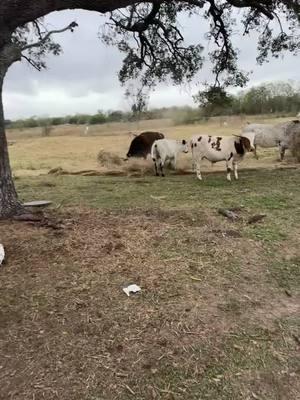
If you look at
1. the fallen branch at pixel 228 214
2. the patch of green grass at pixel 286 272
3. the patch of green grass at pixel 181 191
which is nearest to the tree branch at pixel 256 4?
the patch of green grass at pixel 181 191

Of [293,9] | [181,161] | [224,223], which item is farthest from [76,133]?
[224,223]

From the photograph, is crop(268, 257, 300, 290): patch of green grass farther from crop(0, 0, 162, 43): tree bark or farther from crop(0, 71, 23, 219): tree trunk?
crop(0, 0, 162, 43): tree bark

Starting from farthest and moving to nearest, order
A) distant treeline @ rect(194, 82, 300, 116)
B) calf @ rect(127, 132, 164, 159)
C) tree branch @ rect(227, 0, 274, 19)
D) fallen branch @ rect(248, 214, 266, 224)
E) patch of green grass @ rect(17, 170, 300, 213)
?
1. distant treeline @ rect(194, 82, 300, 116)
2. calf @ rect(127, 132, 164, 159)
3. tree branch @ rect(227, 0, 274, 19)
4. patch of green grass @ rect(17, 170, 300, 213)
5. fallen branch @ rect(248, 214, 266, 224)

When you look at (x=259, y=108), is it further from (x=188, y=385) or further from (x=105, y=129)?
(x=188, y=385)

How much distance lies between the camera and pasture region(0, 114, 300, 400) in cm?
319

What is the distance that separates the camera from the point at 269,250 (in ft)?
16.9

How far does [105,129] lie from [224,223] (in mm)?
18607

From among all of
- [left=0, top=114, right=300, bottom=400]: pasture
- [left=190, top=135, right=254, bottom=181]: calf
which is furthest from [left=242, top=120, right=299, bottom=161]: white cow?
[left=0, top=114, right=300, bottom=400]: pasture

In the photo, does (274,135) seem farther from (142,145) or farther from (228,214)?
(228,214)

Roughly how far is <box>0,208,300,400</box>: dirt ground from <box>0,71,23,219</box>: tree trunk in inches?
10.1

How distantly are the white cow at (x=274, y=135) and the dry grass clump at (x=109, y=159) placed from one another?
12.7ft

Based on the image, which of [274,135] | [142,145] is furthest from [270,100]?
[142,145]

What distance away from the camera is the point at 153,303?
159 inches

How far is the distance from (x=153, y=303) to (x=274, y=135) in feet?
38.4
